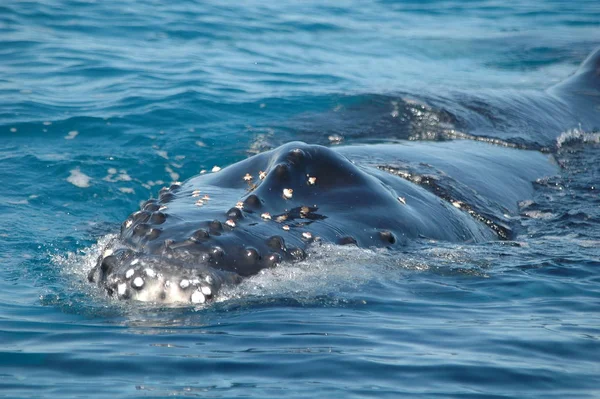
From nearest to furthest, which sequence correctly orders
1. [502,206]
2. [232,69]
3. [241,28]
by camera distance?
[502,206] → [232,69] → [241,28]

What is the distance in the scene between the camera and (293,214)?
7.78 meters

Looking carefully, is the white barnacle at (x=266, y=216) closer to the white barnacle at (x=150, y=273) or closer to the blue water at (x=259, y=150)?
the blue water at (x=259, y=150)

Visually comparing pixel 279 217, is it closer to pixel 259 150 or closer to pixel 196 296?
pixel 196 296

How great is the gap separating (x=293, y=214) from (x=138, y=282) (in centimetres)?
157

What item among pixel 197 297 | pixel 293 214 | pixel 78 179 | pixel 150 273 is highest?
pixel 293 214

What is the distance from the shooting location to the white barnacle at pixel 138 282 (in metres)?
6.69

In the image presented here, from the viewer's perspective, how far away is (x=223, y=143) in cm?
1458

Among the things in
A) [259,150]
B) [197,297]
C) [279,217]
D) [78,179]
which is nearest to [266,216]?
[279,217]

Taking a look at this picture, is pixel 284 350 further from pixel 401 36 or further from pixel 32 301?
pixel 401 36

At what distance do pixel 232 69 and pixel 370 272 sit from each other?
504 inches

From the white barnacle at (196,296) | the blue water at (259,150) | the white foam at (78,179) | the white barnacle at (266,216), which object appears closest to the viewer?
the blue water at (259,150)

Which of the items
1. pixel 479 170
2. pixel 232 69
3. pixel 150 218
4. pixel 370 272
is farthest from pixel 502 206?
pixel 232 69

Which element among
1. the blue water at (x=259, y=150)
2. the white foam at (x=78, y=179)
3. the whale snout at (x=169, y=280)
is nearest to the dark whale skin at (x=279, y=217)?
the whale snout at (x=169, y=280)

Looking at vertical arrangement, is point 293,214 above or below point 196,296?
above
